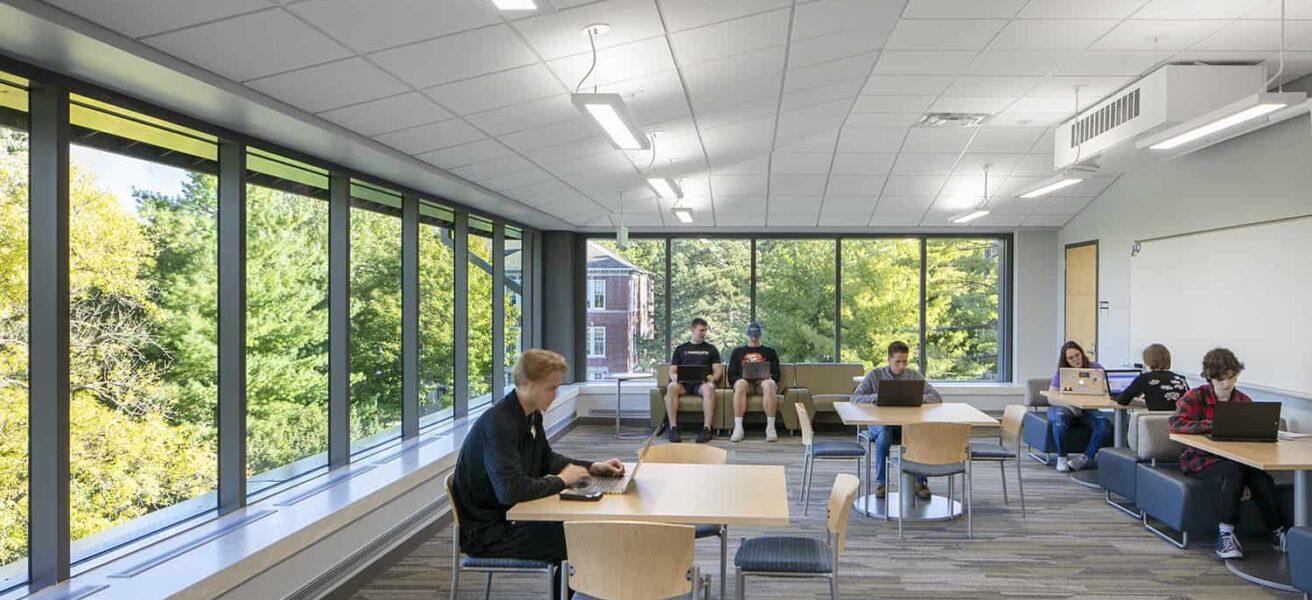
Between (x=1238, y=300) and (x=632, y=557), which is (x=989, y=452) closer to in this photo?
(x=1238, y=300)

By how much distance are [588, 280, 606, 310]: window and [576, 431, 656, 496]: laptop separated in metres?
7.48

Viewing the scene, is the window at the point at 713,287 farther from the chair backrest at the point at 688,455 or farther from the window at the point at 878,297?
the chair backrest at the point at 688,455

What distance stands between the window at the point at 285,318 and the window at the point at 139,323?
334 millimetres

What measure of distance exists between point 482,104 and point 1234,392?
4.80 meters

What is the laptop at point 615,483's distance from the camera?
10.7ft

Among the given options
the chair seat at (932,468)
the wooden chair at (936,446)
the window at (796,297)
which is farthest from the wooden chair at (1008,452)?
the window at (796,297)

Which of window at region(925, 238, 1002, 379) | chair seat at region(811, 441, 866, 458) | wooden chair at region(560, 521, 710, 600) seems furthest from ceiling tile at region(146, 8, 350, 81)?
window at region(925, 238, 1002, 379)

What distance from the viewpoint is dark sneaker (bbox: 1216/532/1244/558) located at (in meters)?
4.67

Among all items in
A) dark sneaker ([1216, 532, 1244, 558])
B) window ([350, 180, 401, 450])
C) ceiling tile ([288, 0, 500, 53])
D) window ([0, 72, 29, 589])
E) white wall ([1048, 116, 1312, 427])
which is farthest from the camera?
white wall ([1048, 116, 1312, 427])

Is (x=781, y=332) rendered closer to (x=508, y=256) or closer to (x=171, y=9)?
(x=508, y=256)

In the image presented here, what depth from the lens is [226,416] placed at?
4.17 metres

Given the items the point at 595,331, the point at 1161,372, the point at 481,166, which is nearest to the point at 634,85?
the point at 481,166

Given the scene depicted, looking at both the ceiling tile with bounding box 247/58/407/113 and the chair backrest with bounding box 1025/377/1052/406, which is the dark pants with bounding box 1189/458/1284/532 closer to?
the chair backrest with bounding box 1025/377/1052/406

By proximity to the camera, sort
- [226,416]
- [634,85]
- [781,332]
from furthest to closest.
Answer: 1. [781,332]
2. [634,85]
3. [226,416]
